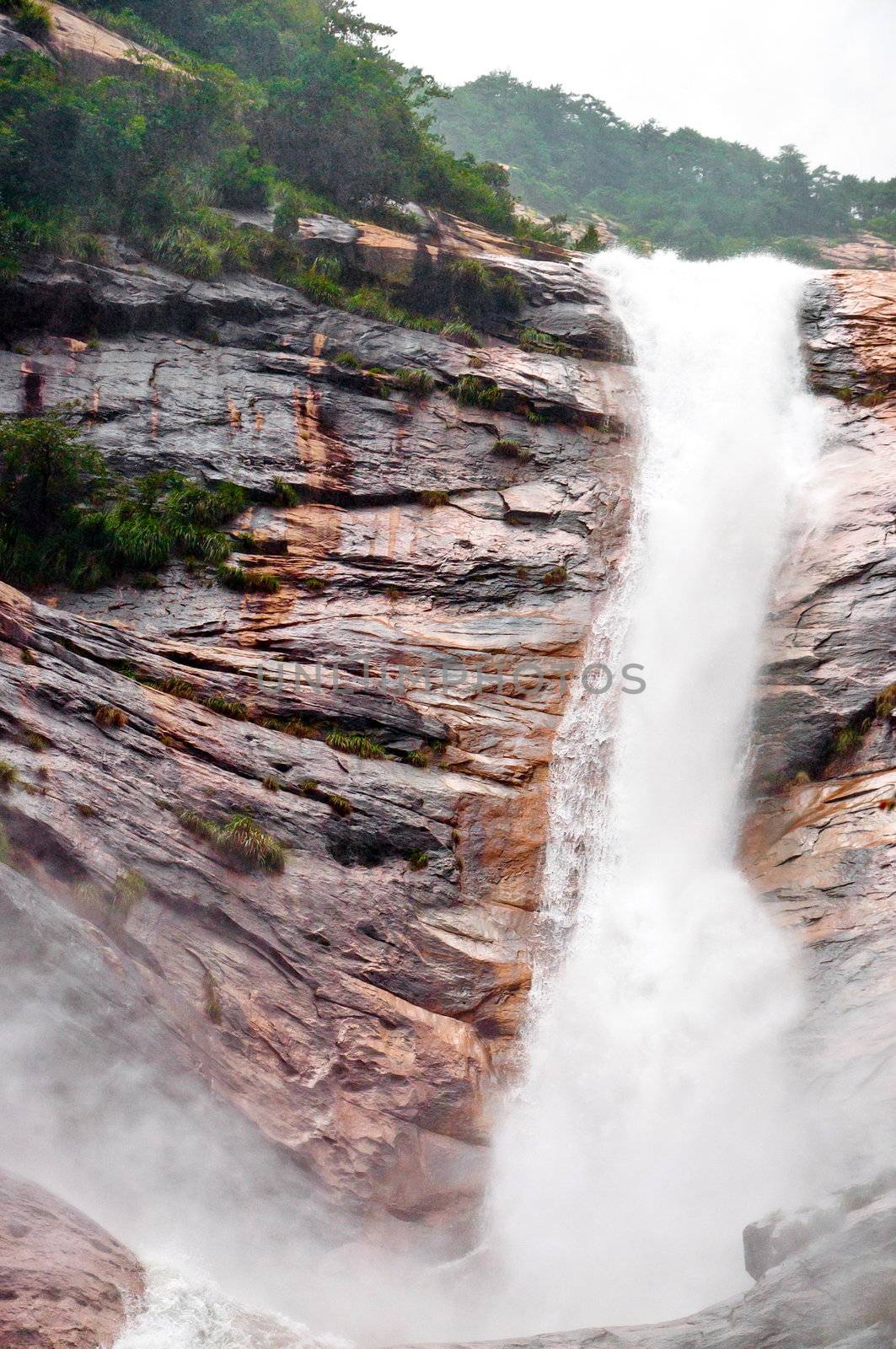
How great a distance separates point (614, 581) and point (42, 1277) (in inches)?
628

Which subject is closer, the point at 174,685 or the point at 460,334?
the point at 174,685

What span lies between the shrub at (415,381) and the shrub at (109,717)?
12.5 metres

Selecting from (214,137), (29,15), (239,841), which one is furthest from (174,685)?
(29,15)

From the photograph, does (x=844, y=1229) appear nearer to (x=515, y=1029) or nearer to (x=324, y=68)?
(x=515, y=1029)

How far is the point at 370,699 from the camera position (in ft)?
55.3

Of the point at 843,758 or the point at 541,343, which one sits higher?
the point at 541,343

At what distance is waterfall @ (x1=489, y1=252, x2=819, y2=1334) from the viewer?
12.0 metres

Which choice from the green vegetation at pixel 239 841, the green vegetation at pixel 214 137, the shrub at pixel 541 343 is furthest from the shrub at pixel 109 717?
the shrub at pixel 541 343

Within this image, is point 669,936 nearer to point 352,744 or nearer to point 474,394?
point 352,744

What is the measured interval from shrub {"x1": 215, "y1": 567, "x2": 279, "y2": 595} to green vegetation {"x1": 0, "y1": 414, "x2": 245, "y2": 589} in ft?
1.45

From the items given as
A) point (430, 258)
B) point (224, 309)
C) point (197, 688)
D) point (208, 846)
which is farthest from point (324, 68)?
point (208, 846)

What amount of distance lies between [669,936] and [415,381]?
14.5 meters

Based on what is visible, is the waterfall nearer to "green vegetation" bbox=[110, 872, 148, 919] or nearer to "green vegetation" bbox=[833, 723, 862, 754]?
"green vegetation" bbox=[833, 723, 862, 754]

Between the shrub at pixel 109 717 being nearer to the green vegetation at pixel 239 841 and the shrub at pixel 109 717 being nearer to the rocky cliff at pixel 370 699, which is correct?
the rocky cliff at pixel 370 699
